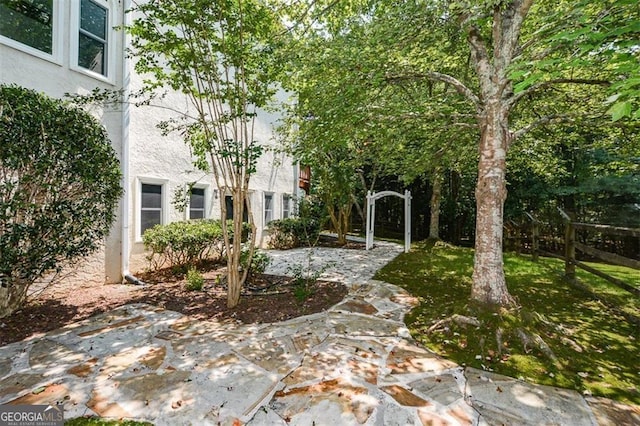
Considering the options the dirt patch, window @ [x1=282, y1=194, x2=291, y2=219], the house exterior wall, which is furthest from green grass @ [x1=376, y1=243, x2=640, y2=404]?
window @ [x1=282, y1=194, x2=291, y2=219]

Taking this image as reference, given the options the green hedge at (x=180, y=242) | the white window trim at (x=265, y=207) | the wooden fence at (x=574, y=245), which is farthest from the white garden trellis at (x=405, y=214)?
the green hedge at (x=180, y=242)

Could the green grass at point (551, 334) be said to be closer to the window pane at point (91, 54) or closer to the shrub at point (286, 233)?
the shrub at point (286, 233)

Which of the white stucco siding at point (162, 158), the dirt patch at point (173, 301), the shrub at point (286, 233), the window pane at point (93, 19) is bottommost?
the dirt patch at point (173, 301)

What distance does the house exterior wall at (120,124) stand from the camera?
524cm

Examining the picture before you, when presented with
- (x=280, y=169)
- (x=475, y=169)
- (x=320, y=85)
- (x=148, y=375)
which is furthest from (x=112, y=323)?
(x=475, y=169)

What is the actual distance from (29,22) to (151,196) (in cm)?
393

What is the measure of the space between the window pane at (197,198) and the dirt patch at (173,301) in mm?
2767

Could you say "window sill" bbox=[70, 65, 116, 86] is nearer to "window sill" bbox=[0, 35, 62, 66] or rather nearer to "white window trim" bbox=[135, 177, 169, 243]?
"window sill" bbox=[0, 35, 62, 66]

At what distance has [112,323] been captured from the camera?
4484 millimetres

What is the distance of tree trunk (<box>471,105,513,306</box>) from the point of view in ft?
13.8

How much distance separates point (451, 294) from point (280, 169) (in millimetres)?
9138

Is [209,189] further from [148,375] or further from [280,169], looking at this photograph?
[148,375]

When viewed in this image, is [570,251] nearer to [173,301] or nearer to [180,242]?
[173,301]

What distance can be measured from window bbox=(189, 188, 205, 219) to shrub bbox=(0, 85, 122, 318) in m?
3.57
